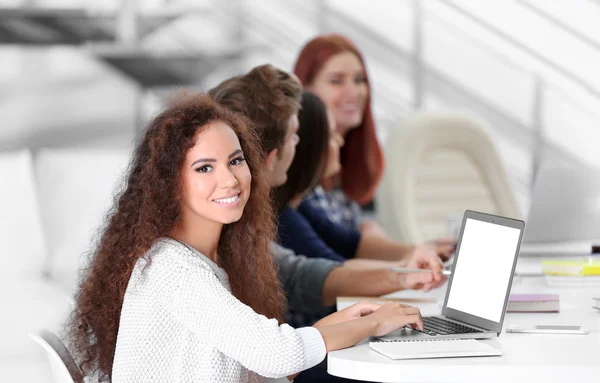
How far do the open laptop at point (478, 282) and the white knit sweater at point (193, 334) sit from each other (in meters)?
0.21

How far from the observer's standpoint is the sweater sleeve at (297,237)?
228cm

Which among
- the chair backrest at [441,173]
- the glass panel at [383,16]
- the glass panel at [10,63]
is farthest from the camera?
the glass panel at [383,16]

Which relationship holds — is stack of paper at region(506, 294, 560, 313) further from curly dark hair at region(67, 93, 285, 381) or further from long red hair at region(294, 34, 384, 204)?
long red hair at region(294, 34, 384, 204)

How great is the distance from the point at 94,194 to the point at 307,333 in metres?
1.88

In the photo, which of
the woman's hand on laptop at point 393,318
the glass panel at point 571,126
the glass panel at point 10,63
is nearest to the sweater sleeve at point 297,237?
the woman's hand on laptop at point 393,318

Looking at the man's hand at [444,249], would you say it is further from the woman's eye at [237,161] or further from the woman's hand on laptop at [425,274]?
the woman's eye at [237,161]

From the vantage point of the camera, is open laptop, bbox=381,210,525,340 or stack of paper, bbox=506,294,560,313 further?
stack of paper, bbox=506,294,560,313

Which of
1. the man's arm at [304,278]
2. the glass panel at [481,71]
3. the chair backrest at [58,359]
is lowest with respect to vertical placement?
the chair backrest at [58,359]

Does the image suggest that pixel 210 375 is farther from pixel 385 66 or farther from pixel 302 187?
pixel 385 66

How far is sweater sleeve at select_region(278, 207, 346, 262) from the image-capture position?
2.28 meters

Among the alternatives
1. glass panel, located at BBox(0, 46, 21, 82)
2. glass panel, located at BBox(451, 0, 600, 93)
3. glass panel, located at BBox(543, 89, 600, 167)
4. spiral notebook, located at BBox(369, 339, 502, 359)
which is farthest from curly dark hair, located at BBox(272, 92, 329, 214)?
glass panel, located at BBox(543, 89, 600, 167)

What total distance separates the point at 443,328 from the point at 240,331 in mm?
380

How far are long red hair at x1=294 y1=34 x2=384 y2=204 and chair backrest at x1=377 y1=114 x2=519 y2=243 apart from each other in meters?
0.39

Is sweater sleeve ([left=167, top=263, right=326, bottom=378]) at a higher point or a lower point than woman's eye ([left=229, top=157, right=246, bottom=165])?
lower
